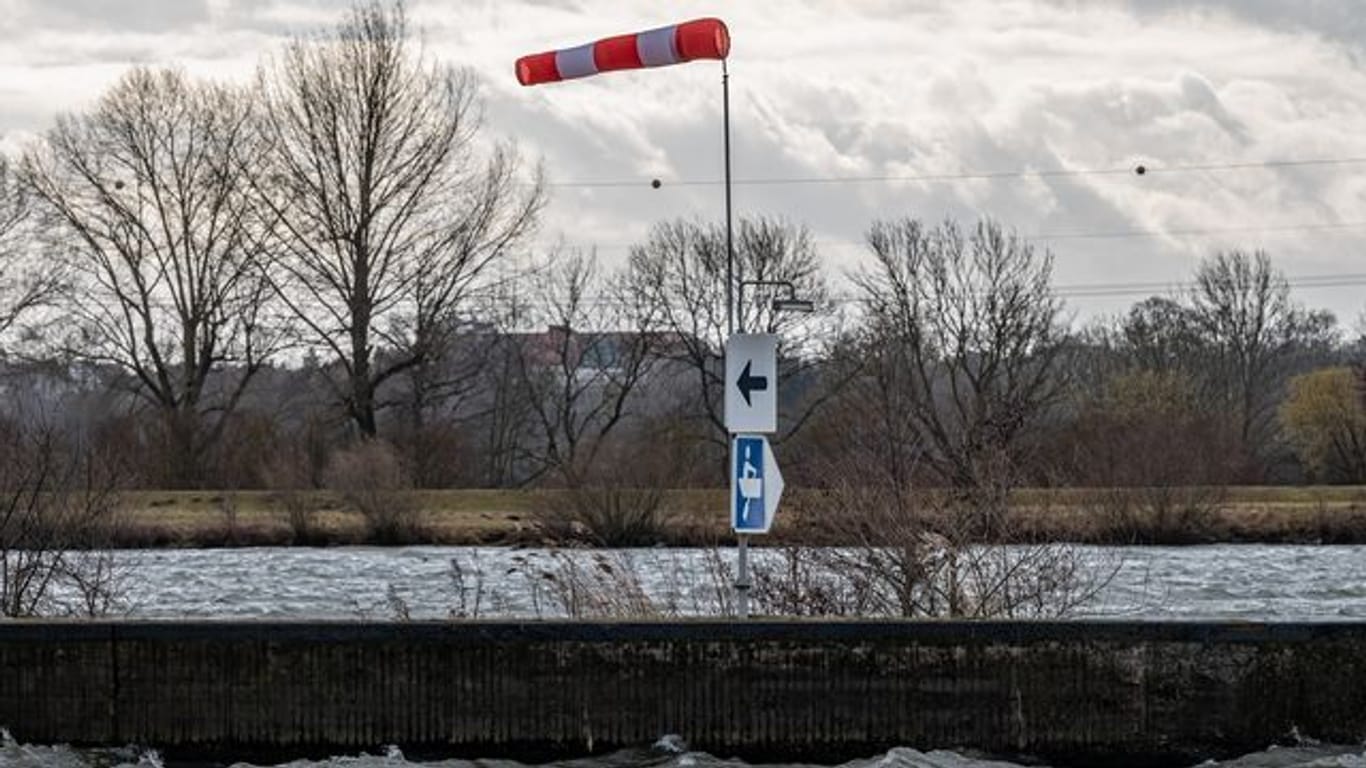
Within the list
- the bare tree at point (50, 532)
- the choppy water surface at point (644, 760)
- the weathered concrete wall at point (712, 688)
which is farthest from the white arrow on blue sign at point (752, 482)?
the bare tree at point (50, 532)

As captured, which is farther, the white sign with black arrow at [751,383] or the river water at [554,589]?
the white sign with black arrow at [751,383]

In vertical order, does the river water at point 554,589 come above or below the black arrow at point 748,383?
below

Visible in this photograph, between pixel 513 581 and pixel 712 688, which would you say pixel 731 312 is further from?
pixel 513 581

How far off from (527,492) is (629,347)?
17.4m

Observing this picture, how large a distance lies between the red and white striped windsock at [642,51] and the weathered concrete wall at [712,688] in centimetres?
499

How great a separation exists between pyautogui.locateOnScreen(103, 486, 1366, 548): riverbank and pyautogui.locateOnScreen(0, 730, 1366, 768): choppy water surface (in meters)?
21.3

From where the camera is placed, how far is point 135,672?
1401cm

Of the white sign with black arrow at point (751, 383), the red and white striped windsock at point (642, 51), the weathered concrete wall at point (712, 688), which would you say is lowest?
the weathered concrete wall at point (712, 688)

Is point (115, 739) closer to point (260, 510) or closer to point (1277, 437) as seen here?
point (260, 510)

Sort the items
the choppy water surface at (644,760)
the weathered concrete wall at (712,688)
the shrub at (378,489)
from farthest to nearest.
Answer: the shrub at (378,489) < the weathered concrete wall at (712,688) < the choppy water surface at (644,760)

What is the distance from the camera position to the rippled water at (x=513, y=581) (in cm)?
2319

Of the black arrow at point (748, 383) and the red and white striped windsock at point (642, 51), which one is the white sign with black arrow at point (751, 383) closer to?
the black arrow at point (748, 383)

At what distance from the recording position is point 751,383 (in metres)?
16.6

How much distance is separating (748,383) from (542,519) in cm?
2532
